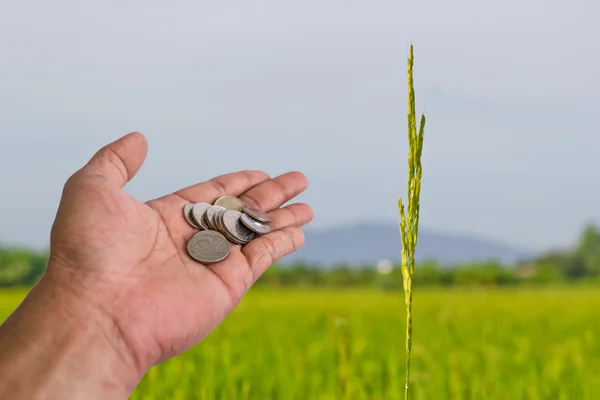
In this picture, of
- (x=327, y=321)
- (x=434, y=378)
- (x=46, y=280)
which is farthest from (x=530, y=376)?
(x=46, y=280)

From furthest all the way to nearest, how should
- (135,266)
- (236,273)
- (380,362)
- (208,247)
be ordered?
1. (380,362)
2. (208,247)
3. (236,273)
4. (135,266)

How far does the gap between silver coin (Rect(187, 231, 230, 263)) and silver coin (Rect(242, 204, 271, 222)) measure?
0.22 metres

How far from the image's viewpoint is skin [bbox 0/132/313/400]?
2256mm

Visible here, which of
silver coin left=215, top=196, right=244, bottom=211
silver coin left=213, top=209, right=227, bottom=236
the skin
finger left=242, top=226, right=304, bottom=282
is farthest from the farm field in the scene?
silver coin left=215, top=196, right=244, bottom=211

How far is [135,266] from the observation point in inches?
98.8

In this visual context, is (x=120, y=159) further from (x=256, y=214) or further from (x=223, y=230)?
(x=256, y=214)

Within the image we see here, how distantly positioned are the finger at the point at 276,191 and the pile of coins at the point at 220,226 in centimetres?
18

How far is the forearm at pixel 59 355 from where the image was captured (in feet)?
7.23

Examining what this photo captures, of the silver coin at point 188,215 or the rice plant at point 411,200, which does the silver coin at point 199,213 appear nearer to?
the silver coin at point 188,215

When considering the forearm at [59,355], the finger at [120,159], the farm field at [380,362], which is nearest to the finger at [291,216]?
the farm field at [380,362]

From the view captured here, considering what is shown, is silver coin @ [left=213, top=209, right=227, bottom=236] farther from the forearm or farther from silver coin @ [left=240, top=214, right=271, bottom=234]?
the forearm

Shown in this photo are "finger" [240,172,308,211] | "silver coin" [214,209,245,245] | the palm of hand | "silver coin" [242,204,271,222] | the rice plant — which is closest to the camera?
the rice plant

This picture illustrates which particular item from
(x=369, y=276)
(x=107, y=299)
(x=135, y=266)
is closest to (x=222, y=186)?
(x=135, y=266)

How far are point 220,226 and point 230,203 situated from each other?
306 mm
